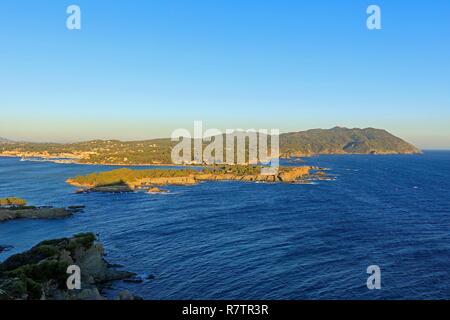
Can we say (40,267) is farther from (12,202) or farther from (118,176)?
(118,176)

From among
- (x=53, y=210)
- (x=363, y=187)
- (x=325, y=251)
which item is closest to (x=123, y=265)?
(x=325, y=251)

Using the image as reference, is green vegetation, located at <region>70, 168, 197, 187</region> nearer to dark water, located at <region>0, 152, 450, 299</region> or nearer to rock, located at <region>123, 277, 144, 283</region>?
dark water, located at <region>0, 152, 450, 299</region>

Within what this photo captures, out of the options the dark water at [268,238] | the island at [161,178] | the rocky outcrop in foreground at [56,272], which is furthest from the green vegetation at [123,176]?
the rocky outcrop in foreground at [56,272]

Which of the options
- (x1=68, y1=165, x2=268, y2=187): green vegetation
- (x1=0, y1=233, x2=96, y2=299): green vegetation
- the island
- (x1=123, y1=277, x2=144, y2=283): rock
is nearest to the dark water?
(x1=123, y1=277, x2=144, y2=283): rock

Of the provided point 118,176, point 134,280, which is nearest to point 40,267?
point 134,280

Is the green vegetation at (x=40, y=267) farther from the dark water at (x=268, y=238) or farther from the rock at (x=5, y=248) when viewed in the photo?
the rock at (x=5, y=248)

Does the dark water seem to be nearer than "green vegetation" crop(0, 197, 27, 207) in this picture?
Yes
